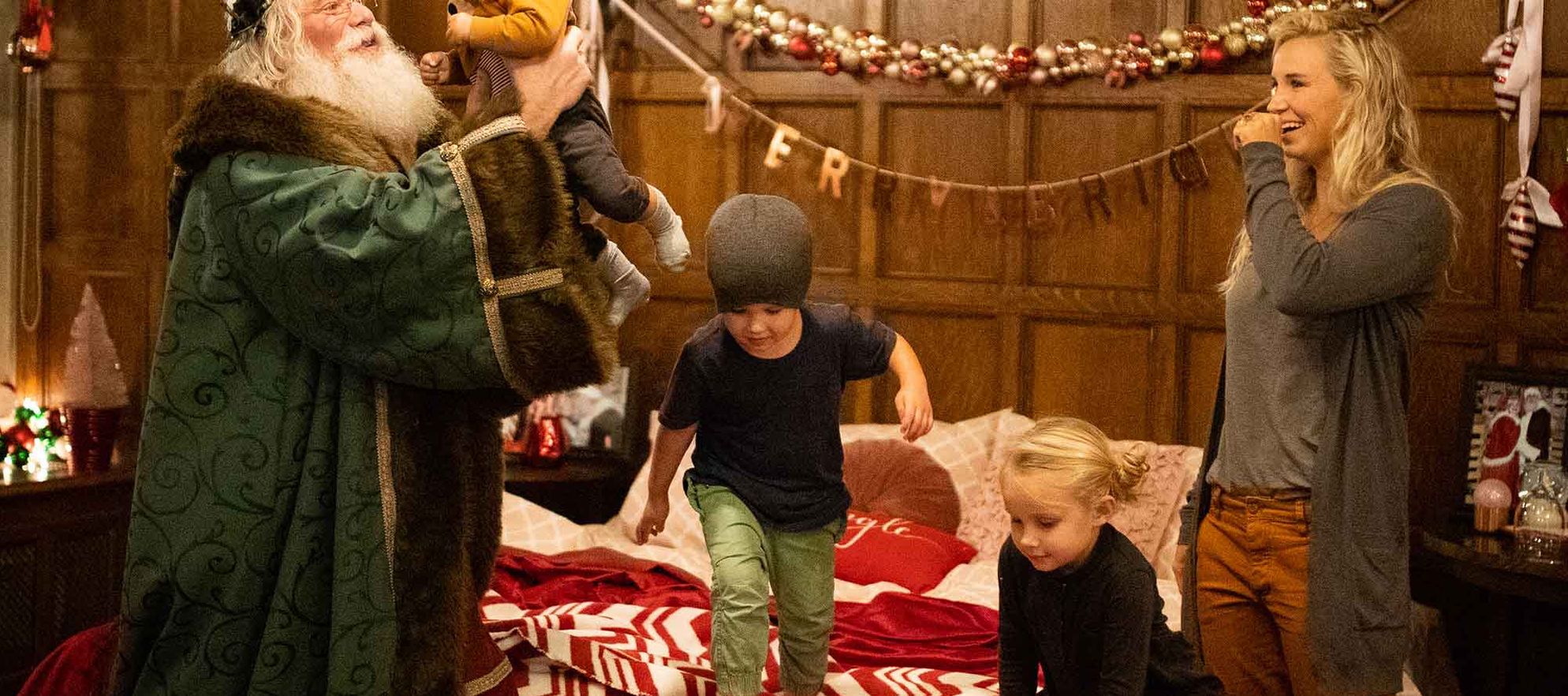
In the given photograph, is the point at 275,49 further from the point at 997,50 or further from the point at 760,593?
the point at 997,50

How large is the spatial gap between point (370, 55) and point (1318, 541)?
1575 millimetres

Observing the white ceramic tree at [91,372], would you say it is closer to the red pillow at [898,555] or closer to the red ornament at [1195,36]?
the red pillow at [898,555]

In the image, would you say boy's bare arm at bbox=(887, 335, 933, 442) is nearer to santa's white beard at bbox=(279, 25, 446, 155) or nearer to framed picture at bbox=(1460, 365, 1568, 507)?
santa's white beard at bbox=(279, 25, 446, 155)

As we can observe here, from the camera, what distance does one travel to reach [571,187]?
253 cm

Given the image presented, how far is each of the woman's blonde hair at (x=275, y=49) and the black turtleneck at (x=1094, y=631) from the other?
1285mm

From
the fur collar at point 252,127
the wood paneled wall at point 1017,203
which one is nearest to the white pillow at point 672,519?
the wood paneled wall at point 1017,203

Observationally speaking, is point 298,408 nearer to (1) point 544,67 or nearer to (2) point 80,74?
(1) point 544,67

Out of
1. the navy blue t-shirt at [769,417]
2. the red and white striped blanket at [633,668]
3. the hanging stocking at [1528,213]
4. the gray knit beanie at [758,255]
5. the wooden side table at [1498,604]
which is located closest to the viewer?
the gray knit beanie at [758,255]

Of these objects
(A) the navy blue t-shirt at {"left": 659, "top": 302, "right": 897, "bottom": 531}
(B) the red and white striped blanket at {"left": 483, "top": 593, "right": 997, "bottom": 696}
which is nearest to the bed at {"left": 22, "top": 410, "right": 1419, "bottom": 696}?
(B) the red and white striped blanket at {"left": 483, "top": 593, "right": 997, "bottom": 696}

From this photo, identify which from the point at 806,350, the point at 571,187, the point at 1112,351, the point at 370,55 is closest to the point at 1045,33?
the point at 1112,351

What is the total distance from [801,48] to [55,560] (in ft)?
8.31

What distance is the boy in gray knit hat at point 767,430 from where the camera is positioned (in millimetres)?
2666

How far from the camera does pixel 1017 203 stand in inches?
173

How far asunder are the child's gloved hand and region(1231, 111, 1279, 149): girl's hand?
0.91m
